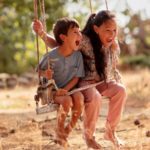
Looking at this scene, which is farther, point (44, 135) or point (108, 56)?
point (44, 135)

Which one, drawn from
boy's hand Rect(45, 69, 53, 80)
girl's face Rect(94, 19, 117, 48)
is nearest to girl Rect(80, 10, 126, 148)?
girl's face Rect(94, 19, 117, 48)

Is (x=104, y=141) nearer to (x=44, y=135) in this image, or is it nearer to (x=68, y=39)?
(x=44, y=135)

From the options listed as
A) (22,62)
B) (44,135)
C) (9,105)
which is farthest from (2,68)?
(44,135)

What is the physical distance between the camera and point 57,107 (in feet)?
17.3

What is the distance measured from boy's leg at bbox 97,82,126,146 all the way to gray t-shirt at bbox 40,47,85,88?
328 millimetres

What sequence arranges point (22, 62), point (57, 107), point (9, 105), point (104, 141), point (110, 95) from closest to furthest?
1. point (57, 107)
2. point (110, 95)
3. point (104, 141)
4. point (9, 105)
5. point (22, 62)

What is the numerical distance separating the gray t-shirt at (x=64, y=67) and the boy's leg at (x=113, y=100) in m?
0.33

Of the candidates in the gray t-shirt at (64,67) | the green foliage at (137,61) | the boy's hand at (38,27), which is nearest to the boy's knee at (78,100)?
the gray t-shirt at (64,67)

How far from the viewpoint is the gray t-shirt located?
17.7ft

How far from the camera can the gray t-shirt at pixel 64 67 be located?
17.7 ft

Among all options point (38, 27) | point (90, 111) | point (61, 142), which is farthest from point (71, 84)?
point (38, 27)

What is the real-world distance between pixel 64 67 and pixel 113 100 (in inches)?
23.1

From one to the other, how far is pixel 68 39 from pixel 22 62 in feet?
45.3

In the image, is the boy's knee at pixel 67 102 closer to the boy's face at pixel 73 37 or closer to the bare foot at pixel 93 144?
the bare foot at pixel 93 144
